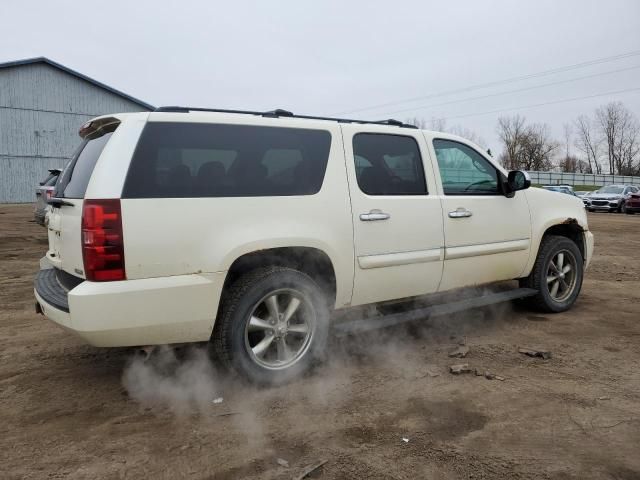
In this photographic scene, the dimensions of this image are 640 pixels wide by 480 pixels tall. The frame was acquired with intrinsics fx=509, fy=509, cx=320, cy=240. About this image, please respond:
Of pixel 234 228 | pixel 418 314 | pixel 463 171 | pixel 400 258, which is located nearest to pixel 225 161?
pixel 234 228

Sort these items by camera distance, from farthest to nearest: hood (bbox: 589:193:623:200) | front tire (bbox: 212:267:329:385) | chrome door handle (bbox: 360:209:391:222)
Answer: hood (bbox: 589:193:623:200) → chrome door handle (bbox: 360:209:391:222) → front tire (bbox: 212:267:329:385)

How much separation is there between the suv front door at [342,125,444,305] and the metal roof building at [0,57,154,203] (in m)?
27.1

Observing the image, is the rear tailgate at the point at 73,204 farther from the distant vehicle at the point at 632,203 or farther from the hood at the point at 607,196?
the hood at the point at 607,196

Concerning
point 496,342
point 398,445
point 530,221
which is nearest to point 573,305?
point 530,221

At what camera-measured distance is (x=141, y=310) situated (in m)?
2.99

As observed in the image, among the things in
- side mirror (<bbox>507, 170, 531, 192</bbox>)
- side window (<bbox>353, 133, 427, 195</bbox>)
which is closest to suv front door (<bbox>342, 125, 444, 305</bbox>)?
side window (<bbox>353, 133, 427, 195</bbox>)

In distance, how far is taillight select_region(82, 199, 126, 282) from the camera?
2.89 metres

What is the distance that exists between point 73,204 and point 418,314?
8.89ft

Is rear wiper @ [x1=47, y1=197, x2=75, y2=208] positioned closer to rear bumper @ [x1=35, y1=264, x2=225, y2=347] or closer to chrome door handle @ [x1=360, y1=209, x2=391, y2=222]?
rear bumper @ [x1=35, y1=264, x2=225, y2=347]

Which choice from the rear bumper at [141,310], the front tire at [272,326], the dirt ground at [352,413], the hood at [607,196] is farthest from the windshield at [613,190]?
the rear bumper at [141,310]

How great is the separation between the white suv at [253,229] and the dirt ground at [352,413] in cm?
46

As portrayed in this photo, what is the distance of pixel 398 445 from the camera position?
9.15 ft

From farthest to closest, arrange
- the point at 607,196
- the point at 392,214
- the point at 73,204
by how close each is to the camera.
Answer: the point at 607,196 → the point at 392,214 → the point at 73,204

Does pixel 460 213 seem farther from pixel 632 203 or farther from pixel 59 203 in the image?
pixel 632 203
